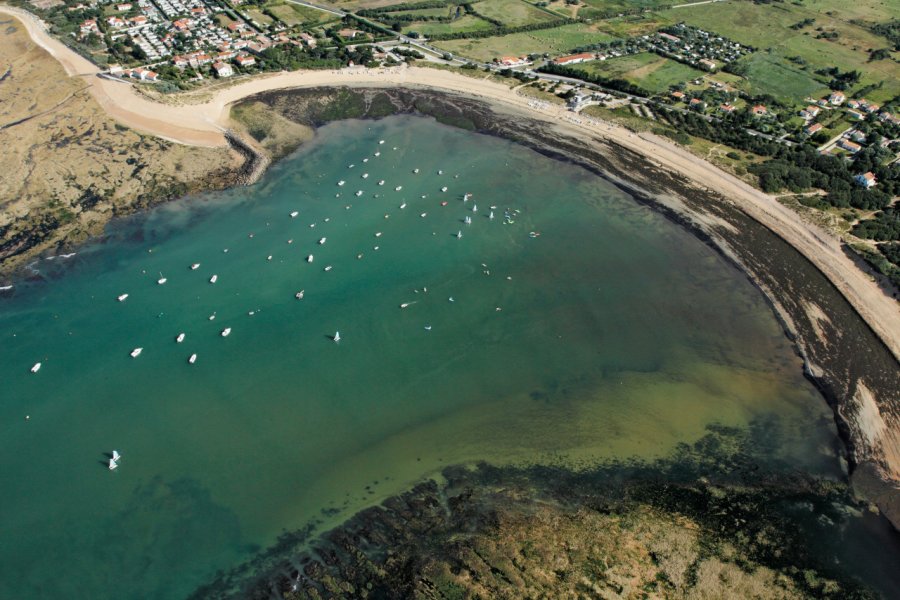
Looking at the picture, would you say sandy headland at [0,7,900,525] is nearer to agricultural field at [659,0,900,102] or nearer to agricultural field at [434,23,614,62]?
agricultural field at [434,23,614,62]

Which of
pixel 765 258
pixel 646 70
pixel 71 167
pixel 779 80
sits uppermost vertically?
pixel 779 80

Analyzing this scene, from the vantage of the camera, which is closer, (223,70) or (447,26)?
(223,70)

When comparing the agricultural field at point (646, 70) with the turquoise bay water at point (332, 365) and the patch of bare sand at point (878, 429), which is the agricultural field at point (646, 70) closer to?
the turquoise bay water at point (332, 365)

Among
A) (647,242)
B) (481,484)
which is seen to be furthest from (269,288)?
(647,242)

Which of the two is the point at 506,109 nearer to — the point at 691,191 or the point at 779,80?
the point at 691,191

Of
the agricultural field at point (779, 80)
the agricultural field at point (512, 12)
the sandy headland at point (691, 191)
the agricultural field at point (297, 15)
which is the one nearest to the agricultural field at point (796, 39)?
the agricultural field at point (779, 80)

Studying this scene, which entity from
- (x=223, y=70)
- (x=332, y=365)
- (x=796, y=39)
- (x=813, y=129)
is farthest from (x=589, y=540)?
(x=796, y=39)
